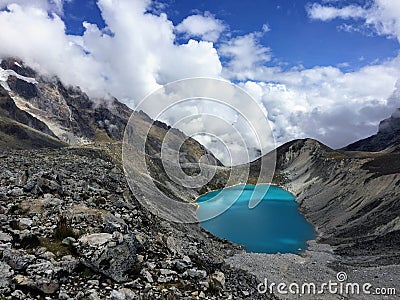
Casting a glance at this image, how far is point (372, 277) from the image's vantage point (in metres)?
45.2

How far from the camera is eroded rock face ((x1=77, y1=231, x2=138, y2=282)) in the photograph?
14.4 metres

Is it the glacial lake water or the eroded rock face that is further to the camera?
the glacial lake water

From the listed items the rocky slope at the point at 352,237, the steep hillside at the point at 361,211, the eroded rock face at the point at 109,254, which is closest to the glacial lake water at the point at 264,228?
the rocky slope at the point at 352,237

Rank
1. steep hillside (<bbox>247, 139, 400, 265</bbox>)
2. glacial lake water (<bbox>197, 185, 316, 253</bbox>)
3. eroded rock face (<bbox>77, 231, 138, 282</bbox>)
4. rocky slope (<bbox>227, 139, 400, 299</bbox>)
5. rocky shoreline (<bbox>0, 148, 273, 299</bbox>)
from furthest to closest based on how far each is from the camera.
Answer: glacial lake water (<bbox>197, 185, 316, 253</bbox>), steep hillside (<bbox>247, 139, 400, 265</bbox>), rocky slope (<bbox>227, 139, 400, 299</bbox>), eroded rock face (<bbox>77, 231, 138, 282</bbox>), rocky shoreline (<bbox>0, 148, 273, 299</bbox>)

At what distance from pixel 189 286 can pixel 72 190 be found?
15.9 meters

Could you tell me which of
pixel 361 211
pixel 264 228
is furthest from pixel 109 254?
pixel 361 211

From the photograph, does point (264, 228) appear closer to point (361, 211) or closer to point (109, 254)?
point (361, 211)

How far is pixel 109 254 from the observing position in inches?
582

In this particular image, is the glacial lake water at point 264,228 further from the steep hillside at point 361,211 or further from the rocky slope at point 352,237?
the steep hillside at point 361,211

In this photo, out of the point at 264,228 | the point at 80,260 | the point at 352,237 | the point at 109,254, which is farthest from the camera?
the point at 264,228

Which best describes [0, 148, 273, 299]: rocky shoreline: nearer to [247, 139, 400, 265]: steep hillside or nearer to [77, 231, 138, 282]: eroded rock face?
[77, 231, 138, 282]: eroded rock face

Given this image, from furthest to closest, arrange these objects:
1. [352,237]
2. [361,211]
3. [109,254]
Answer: [361,211] → [352,237] → [109,254]

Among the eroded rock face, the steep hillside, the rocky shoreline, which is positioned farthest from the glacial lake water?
the eroded rock face

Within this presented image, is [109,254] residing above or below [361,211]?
below
